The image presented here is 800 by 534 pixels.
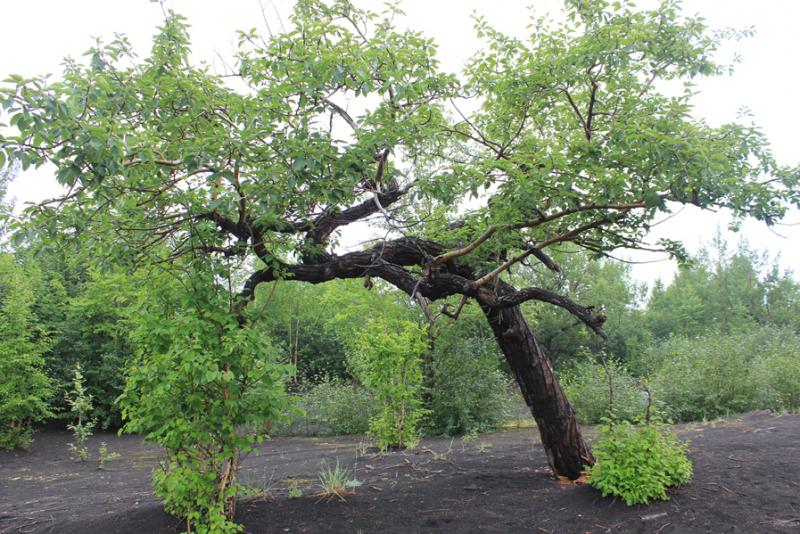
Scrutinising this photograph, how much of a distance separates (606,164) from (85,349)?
12273 millimetres

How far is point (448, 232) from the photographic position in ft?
15.2

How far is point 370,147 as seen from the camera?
3.30 m

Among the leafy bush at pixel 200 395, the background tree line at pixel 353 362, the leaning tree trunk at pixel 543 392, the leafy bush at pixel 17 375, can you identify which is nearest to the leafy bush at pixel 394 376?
the background tree line at pixel 353 362

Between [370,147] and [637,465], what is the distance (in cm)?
299

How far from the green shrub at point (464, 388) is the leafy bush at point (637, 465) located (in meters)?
5.71

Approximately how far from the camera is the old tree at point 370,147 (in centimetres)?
305

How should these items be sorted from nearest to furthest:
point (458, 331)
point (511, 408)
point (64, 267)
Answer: point (458, 331)
point (511, 408)
point (64, 267)

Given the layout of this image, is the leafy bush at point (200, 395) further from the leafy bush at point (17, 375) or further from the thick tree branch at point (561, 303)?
the leafy bush at point (17, 375)

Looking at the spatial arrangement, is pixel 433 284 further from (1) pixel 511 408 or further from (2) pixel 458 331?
(1) pixel 511 408

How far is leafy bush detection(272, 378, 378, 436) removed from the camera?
429 inches

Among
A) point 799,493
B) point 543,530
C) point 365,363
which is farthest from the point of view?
point 365,363

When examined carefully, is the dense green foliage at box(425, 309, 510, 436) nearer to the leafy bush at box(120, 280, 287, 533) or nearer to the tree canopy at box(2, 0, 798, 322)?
the tree canopy at box(2, 0, 798, 322)

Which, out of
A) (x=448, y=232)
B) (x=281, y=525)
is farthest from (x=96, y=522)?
(x=448, y=232)

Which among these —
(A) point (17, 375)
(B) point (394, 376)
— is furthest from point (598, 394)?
(A) point (17, 375)
